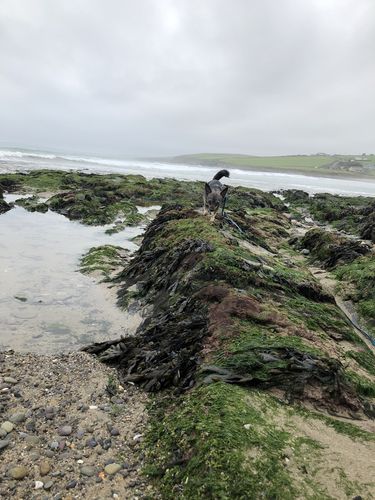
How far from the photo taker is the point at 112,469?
2.88 metres

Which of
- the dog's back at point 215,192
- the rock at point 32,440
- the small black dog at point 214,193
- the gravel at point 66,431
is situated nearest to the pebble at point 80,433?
the gravel at point 66,431

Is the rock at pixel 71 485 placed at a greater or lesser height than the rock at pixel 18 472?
lesser

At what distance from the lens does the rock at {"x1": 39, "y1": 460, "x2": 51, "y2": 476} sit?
Answer: 2814 millimetres

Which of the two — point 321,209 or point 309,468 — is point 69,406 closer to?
point 309,468

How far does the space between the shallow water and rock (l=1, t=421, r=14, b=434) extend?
1.60m

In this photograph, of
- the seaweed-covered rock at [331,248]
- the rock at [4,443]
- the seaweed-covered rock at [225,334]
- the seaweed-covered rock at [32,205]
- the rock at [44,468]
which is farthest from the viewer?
the seaweed-covered rock at [32,205]

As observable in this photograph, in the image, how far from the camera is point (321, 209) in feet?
72.0

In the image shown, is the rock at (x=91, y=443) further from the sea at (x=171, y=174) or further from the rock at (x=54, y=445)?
the sea at (x=171, y=174)

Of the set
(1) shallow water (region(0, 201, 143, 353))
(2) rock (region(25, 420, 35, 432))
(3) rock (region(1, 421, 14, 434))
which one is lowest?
(1) shallow water (region(0, 201, 143, 353))

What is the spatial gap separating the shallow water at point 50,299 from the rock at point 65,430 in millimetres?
1716

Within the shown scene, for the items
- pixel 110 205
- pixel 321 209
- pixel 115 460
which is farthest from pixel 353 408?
pixel 321 209

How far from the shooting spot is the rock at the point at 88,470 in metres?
2.84

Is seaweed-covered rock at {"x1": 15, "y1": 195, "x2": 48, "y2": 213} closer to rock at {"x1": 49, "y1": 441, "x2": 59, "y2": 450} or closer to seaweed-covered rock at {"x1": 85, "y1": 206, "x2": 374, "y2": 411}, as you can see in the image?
seaweed-covered rock at {"x1": 85, "y1": 206, "x2": 374, "y2": 411}

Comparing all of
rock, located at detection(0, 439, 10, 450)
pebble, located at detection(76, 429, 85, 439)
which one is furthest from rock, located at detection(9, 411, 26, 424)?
pebble, located at detection(76, 429, 85, 439)
